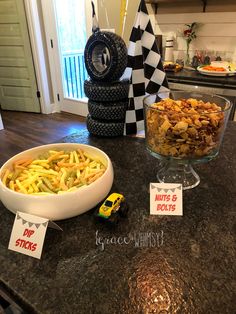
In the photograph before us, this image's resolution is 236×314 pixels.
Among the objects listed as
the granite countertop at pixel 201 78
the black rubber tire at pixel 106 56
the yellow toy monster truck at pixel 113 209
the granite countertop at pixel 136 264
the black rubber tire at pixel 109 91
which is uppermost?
the black rubber tire at pixel 106 56

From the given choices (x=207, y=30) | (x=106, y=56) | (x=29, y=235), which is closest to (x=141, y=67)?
(x=106, y=56)

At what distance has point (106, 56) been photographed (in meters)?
1.05

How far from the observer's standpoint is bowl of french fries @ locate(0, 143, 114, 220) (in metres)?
0.60

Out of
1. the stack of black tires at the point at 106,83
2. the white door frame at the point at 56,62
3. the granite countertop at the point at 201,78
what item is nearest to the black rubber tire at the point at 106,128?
the stack of black tires at the point at 106,83

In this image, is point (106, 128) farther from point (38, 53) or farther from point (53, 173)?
point (38, 53)

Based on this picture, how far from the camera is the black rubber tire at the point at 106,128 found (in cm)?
112

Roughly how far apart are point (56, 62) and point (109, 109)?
3.14 m

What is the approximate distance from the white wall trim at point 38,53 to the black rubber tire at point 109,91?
303cm

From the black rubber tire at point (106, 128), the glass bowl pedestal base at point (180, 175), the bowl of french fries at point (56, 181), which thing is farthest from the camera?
the black rubber tire at point (106, 128)

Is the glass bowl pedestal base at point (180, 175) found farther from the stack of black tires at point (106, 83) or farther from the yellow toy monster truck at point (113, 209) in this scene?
the stack of black tires at point (106, 83)

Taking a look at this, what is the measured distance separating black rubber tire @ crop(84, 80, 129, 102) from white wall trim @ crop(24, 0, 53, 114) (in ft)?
9.93

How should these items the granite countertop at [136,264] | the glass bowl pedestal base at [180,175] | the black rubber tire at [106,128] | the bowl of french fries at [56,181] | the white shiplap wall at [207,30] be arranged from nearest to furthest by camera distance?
the granite countertop at [136,264] → the bowl of french fries at [56,181] → the glass bowl pedestal base at [180,175] → the black rubber tire at [106,128] → the white shiplap wall at [207,30]

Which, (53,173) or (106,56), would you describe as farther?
(106,56)

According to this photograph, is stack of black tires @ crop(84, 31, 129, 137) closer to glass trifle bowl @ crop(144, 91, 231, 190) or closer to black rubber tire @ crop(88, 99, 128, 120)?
black rubber tire @ crop(88, 99, 128, 120)
